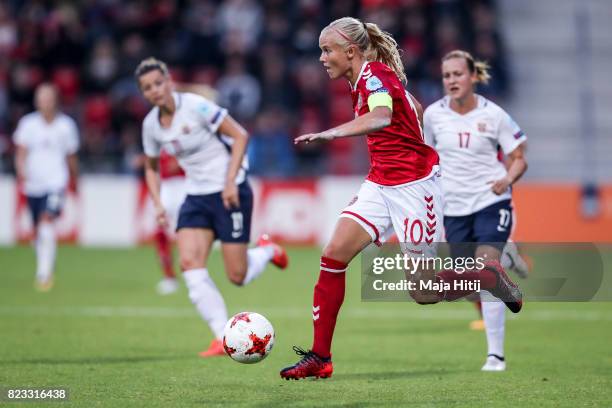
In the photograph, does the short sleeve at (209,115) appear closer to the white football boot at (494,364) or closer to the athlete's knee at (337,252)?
the athlete's knee at (337,252)

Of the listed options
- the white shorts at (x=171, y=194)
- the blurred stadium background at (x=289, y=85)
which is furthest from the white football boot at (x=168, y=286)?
the blurred stadium background at (x=289, y=85)

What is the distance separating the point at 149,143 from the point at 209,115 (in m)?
0.58

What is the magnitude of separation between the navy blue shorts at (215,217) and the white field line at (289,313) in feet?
8.09

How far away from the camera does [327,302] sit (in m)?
7.10

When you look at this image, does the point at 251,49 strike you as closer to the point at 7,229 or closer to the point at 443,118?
the point at 7,229

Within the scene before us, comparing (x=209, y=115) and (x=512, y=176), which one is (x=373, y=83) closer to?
(x=512, y=176)

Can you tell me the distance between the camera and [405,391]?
7.01 metres

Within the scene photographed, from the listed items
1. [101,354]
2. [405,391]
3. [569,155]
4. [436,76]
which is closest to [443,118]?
[405,391]

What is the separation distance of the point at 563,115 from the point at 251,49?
6.55m

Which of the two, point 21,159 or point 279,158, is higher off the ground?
point 279,158

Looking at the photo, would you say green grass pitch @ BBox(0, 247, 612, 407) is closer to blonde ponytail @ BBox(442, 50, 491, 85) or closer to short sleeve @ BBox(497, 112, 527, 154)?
short sleeve @ BBox(497, 112, 527, 154)

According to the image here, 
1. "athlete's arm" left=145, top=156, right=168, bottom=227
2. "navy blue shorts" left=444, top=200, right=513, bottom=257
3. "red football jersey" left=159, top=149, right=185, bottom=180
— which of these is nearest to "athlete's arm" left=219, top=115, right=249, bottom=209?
"athlete's arm" left=145, top=156, right=168, bottom=227

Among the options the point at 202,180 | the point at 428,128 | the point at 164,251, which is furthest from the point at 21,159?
the point at 428,128

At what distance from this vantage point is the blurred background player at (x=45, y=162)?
1438cm
